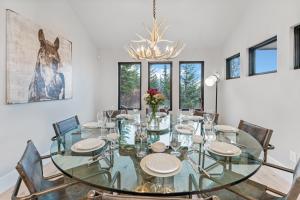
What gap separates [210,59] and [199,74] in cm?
48

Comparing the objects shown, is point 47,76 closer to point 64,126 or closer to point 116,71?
point 64,126

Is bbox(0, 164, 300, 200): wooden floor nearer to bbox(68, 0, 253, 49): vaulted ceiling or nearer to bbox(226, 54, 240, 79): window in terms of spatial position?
bbox(226, 54, 240, 79): window

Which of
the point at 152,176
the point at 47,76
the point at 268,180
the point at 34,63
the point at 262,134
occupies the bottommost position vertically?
the point at 268,180

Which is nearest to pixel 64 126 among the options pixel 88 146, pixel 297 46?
pixel 88 146

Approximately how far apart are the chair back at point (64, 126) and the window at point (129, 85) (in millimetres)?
2835

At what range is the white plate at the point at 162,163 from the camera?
3.62ft

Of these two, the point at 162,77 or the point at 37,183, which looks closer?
the point at 37,183

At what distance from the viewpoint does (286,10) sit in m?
2.51

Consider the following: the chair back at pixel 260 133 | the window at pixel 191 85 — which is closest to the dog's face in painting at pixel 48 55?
the chair back at pixel 260 133

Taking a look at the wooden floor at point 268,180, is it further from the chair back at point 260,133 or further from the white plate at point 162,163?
the white plate at point 162,163

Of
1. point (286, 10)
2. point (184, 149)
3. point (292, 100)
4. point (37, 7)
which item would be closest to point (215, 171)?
point (184, 149)

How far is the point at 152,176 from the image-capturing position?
3.68 feet

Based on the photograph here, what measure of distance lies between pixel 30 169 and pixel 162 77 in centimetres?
426

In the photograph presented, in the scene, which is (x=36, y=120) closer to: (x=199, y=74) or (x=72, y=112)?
(x=72, y=112)
